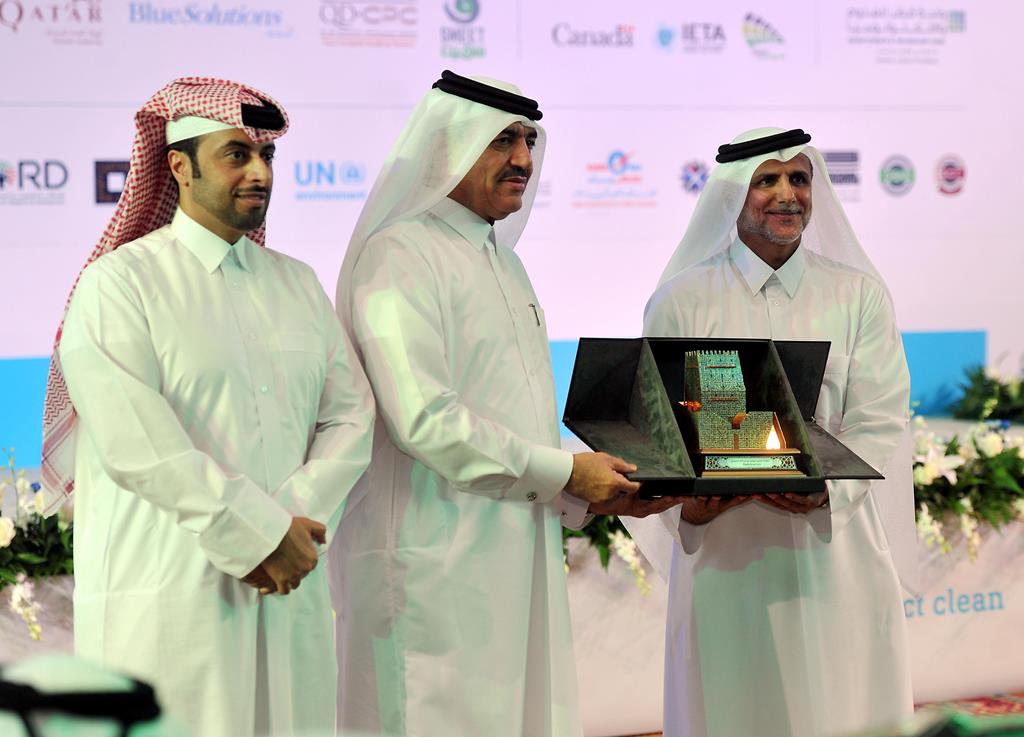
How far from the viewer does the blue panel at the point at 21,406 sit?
5496 mm

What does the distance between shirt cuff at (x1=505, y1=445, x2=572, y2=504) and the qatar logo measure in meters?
3.65

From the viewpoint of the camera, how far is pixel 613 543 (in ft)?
14.0

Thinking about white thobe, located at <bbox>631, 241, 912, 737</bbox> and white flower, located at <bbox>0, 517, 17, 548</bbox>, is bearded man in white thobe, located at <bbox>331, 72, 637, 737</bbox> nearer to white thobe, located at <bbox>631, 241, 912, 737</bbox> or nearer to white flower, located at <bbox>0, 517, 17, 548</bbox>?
white thobe, located at <bbox>631, 241, 912, 737</bbox>

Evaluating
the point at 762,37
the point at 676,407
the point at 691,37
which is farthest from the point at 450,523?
the point at 762,37

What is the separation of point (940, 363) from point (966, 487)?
248 cm

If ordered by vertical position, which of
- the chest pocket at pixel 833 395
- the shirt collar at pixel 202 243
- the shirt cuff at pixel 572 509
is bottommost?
the shirt cuff at pixel 572 509

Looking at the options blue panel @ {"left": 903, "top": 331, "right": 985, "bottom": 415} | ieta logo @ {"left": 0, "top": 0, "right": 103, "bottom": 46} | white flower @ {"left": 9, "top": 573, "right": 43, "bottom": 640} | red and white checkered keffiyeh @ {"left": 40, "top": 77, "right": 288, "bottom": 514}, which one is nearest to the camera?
red and white checkered keffiyeh @ {"left": 40, "top": 77, "right": 288, "bottom": 514}

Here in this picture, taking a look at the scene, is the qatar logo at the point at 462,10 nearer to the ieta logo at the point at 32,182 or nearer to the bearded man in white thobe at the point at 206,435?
the ieta logo at the point at 32,182

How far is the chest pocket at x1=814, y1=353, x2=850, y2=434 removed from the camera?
10.5ft

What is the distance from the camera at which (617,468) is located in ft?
9.06

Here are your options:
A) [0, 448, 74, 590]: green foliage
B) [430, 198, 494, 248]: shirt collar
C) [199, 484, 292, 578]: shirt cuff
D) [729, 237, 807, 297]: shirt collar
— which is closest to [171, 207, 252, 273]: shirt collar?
[199, 484, 292, 578]: shirt cuff

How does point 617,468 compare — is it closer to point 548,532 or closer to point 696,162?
point 548,532

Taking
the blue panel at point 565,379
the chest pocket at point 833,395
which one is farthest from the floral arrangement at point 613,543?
the chest pocket at point 833,395

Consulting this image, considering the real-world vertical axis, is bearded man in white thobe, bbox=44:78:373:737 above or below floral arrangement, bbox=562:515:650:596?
above
